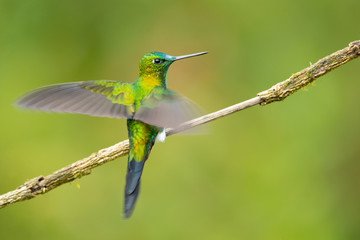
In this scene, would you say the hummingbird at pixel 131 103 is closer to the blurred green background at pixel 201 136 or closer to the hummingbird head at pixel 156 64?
the hummingbird head at pixel 156 64

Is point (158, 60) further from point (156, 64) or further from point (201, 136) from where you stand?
point (201, 136)

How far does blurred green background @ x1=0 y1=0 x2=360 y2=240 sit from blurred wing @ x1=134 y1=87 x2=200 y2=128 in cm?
180

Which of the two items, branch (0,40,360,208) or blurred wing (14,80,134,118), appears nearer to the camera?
branch (0,40,360,208)

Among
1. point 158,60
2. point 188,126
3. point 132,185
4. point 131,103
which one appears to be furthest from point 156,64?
point 132,185

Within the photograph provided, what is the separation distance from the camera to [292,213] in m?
5.24

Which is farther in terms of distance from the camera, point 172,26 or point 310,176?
point 172,26

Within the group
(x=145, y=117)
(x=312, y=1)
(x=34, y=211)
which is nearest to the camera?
(x=145, y=117)

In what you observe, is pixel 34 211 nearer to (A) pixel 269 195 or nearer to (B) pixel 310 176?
(A) pixel 269 195

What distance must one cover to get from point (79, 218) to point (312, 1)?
3817 mm

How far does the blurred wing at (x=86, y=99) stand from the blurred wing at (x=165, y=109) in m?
0.16

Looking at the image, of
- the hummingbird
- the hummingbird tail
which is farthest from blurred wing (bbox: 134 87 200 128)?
the hummingbird tail

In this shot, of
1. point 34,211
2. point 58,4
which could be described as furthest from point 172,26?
point 34,211

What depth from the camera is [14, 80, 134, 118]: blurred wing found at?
322 centimetres

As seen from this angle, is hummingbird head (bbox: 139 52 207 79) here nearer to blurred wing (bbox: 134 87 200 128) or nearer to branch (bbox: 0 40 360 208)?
blurred wing (bbox: 134 87 200 128)
